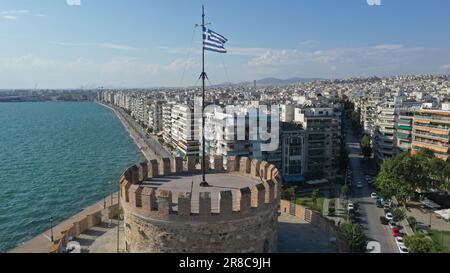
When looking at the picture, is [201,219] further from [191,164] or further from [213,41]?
[213,41]

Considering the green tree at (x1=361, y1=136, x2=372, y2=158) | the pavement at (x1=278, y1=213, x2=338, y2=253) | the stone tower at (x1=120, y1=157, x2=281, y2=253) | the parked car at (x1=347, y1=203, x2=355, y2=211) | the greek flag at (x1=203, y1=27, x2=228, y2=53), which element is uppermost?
the greek flag at (x1=203, y1=27, x2=228, y2=53)

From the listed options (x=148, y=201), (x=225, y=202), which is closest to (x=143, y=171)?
(x=148, y=201)

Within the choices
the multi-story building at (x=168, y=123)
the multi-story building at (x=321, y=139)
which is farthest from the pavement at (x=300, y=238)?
the multi-story building at (x=168, y=123)

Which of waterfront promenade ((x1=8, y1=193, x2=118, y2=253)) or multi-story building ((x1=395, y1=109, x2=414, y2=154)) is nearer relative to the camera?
waterfront promenade ((x1=8, y1=193, x2=118, y2=253))

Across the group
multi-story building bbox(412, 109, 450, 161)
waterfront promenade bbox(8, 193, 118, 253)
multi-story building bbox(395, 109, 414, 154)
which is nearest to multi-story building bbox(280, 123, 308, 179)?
multi-story building bbox(395, 109, 414, 154)

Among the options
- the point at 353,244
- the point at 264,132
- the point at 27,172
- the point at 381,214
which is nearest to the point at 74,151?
the point at 27,172

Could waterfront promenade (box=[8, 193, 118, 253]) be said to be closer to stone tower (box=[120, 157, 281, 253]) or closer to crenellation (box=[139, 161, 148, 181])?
crenellation (box=[139, 161, 148, 181])

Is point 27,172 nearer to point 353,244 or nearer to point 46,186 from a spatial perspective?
point 46,186
